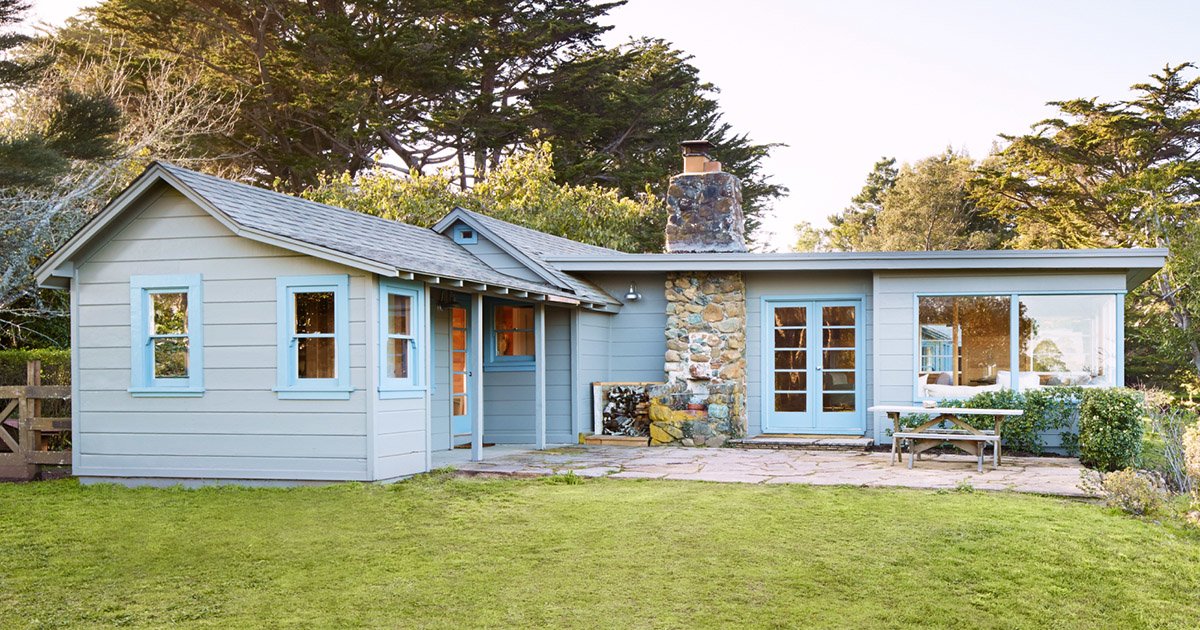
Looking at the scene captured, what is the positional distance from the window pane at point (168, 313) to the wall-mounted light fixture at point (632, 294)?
6722mm

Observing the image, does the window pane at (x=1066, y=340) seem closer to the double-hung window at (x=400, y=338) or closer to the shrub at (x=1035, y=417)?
the shrub at (x=1035, y=417)

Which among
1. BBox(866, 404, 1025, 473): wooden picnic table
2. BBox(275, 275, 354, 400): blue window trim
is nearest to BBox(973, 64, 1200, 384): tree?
BBox(866, 404, 1025, 473): wooden picnic table

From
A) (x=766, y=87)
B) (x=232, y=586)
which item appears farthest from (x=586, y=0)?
(x=232, y=586)

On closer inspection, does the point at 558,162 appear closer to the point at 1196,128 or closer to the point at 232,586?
the point at 1196,128

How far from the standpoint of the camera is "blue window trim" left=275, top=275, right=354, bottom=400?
33.9ft

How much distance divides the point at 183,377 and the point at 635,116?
19.7 metres

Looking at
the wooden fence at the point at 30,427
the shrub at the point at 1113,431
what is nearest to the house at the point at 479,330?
the wooden fence at the point at 30,427

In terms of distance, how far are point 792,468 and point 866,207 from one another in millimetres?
38721

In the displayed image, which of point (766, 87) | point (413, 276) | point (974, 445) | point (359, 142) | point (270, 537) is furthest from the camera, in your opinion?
point (766, 87)

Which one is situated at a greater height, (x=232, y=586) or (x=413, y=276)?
(x=413, y=276)

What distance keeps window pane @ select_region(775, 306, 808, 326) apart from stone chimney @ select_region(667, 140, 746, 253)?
155 centimetres

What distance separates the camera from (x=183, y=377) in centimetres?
1088

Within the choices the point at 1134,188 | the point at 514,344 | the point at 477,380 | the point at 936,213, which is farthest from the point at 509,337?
the point at 936,213

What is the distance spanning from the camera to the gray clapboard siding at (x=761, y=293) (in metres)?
15.3
